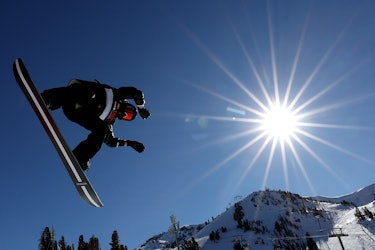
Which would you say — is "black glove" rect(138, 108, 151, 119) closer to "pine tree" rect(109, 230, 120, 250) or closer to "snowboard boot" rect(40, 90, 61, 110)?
"snowboard boot" rect(40, 90, 61, 110)

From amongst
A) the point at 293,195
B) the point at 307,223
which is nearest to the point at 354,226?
the point at 307,223

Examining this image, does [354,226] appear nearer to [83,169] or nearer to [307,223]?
[307,223]

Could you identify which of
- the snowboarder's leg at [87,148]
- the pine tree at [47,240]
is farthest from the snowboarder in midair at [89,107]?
the pine tree at [47,240]

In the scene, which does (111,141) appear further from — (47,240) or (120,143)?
(47,240)

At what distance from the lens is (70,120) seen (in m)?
5.57

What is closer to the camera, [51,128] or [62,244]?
[51,128]

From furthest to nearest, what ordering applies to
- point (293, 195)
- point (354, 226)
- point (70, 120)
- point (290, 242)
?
1. point (293, 195)
2. point (290, 242)
3. point (354, 226)
4. point (70, 120)

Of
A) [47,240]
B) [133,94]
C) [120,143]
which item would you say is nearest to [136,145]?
[120,143]

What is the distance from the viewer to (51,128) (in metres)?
5.35

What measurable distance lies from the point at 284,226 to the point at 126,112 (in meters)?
137

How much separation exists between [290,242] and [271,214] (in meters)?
35.5

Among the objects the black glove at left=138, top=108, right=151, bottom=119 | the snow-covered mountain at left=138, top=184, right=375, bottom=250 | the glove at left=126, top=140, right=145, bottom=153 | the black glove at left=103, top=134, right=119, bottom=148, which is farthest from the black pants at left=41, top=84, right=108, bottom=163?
the snow-covered mountain at left=138, top=184, right=375, bottom=250

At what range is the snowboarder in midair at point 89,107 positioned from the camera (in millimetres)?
5359

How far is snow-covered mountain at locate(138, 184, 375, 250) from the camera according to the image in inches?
3701
